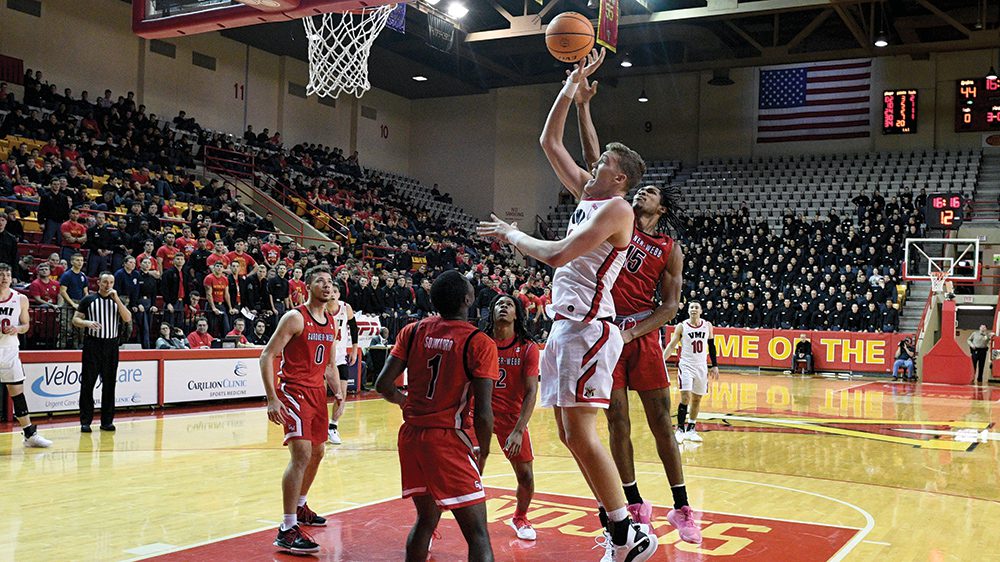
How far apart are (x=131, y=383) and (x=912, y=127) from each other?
27.9 m

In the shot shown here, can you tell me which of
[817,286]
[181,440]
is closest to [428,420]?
[181,440]

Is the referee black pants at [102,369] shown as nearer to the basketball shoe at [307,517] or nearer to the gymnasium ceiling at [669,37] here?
the basketball shoe at [307,517]

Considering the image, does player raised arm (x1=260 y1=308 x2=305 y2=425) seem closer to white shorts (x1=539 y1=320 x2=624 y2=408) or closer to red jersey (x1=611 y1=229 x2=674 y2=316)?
white shorts (x1=539 y1=320 x2=624 y2=408)

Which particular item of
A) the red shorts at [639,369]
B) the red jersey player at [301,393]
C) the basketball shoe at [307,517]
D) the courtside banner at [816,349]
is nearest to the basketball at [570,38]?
the red shorts at [639,369]

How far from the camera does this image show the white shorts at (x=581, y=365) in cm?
472

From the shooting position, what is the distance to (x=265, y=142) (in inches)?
1121

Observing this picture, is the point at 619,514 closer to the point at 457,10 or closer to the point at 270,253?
the point at 270,253

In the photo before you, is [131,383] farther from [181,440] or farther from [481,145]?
[481,145]

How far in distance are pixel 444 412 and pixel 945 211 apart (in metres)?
25.8

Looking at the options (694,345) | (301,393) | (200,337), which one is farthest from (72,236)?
(301,393)

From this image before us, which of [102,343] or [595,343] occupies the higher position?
[595,343]

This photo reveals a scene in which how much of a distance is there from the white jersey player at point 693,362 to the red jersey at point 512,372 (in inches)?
203

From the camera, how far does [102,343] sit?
36.2 feet

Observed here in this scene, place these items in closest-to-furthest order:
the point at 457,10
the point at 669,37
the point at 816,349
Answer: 1. the point at 457,10
2. the point at 816,349
3. the point at 669,37
